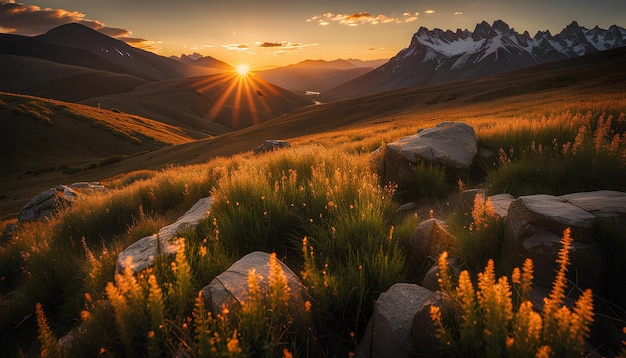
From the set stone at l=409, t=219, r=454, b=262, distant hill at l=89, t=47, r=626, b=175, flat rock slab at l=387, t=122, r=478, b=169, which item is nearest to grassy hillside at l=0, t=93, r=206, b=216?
distant hill at l=89, t=47, r=626, b=175

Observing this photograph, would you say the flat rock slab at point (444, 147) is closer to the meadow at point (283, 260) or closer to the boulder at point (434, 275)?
the meadow at point (283, 260)

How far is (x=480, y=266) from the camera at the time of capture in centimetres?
336

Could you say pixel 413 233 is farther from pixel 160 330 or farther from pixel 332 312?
pixel 160 330

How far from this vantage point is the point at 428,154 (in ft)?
23.4

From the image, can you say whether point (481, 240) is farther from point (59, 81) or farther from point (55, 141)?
point (59, 81)

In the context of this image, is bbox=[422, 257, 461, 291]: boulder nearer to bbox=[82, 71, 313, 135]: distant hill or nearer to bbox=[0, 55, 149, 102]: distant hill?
bbox=[82, 71, 313, 135]: distant hill

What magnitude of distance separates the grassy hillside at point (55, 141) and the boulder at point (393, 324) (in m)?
41.1

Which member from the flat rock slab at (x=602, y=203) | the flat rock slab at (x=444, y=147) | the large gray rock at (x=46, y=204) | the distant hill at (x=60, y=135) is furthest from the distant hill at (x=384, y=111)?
the flat rock slab at (x=602, y=203)

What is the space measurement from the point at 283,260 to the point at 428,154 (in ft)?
14.2

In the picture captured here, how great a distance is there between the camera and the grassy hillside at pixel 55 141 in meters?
41.2

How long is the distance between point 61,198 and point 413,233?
15.6 metres

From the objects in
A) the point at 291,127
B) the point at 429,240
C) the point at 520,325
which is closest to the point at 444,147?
the point at 429,240

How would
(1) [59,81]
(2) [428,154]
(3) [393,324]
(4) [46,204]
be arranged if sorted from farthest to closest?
(1) [59,81]
(4) [46,204]
(2) [428,154]
(3) [393,324]

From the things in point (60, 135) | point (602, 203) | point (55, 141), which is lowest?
point (55, 141)
